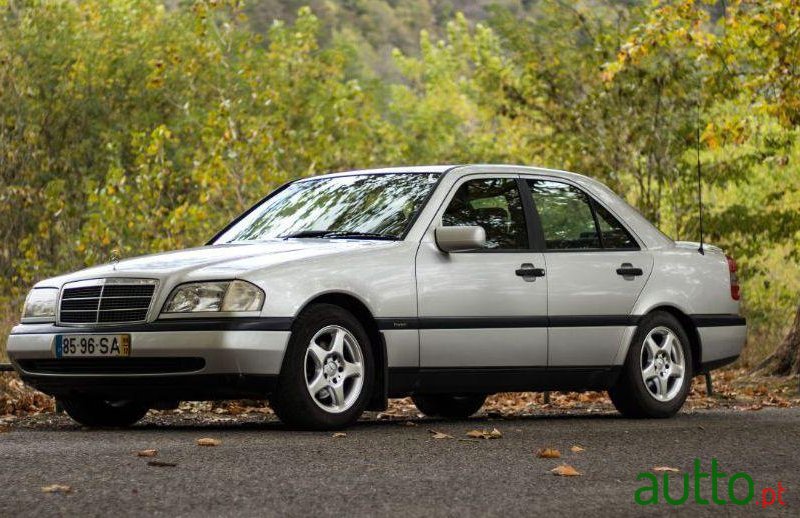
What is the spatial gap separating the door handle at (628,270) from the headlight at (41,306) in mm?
3875

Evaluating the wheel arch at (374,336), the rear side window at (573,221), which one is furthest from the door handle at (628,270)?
the wheel arch at (374,336)

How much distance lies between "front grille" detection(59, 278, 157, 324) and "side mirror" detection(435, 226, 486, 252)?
182 centimetres

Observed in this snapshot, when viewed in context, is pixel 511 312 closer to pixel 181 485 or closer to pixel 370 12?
pixel 181 485

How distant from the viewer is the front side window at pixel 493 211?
9961 mm

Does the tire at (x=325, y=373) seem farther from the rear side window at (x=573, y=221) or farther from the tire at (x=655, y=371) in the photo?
the tire at (x=655, y=371)

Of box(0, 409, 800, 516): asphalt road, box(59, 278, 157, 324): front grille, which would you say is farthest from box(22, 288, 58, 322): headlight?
box(0, 409, 800, 516): asphalt road

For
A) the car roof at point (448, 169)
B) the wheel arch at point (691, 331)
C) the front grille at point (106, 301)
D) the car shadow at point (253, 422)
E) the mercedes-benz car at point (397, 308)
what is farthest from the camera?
the wheel arch at point (691, 331)

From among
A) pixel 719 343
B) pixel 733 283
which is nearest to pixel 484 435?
pixel 719 343

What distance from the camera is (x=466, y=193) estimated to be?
10062 millimetres

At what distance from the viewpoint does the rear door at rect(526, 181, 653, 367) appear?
10.2 meters

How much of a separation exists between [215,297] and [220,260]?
0.36 meters

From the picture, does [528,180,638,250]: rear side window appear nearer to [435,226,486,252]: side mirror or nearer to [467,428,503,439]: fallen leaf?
[435,226,486,252]: side mirror

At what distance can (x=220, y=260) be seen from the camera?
892 centimetres

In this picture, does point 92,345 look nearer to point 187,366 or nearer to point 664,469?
point 187,366
